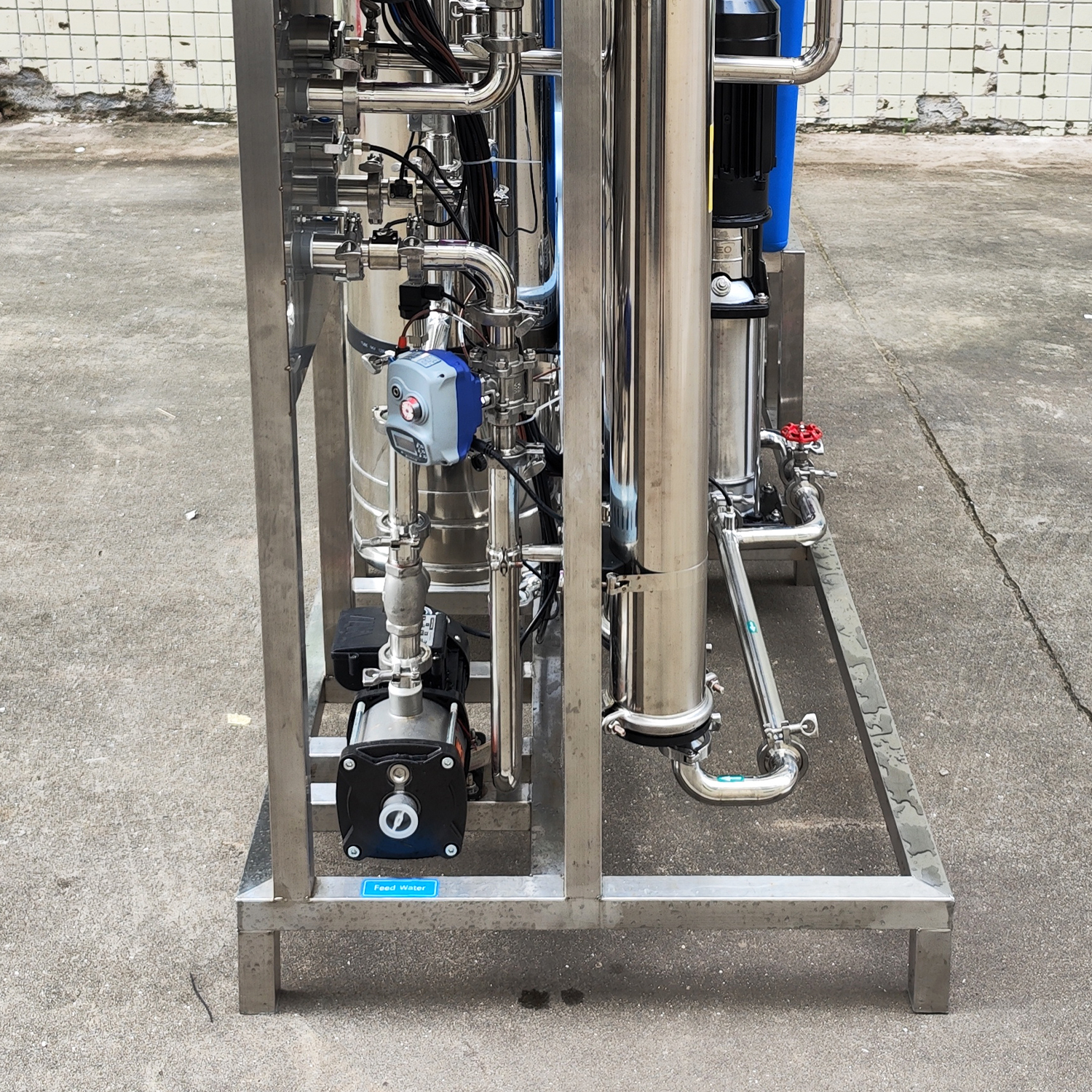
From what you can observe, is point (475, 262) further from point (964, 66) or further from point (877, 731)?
point (964, 66)

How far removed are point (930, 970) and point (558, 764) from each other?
0.53m

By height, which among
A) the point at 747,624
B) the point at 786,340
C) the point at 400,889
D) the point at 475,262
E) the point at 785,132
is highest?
the point at 785,132

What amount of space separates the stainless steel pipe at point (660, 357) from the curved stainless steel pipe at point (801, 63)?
0.26ft

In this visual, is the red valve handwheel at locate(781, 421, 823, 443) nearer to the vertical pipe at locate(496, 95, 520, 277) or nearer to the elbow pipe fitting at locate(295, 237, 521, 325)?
the vertical pipe at locate(496, 95, 520, 277)

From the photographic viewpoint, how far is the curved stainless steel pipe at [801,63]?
1510 millimetres

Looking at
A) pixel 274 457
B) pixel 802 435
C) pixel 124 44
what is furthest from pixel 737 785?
pixel 124 44

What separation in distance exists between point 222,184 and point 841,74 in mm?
2886

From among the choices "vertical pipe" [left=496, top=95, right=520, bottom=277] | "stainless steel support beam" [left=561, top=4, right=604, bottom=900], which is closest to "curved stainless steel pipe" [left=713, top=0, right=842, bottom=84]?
"stainless steel support beam" [left=561, top=4, right=604, bottom=900]

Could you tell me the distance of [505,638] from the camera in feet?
5.61

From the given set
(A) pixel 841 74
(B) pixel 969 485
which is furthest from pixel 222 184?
(B) pixel 969 485

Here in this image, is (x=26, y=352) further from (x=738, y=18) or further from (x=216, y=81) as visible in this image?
(x=216, y=81)

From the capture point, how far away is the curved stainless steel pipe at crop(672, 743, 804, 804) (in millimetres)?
1771

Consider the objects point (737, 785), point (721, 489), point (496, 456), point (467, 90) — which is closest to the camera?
point (467, 90)

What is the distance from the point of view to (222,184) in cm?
570
